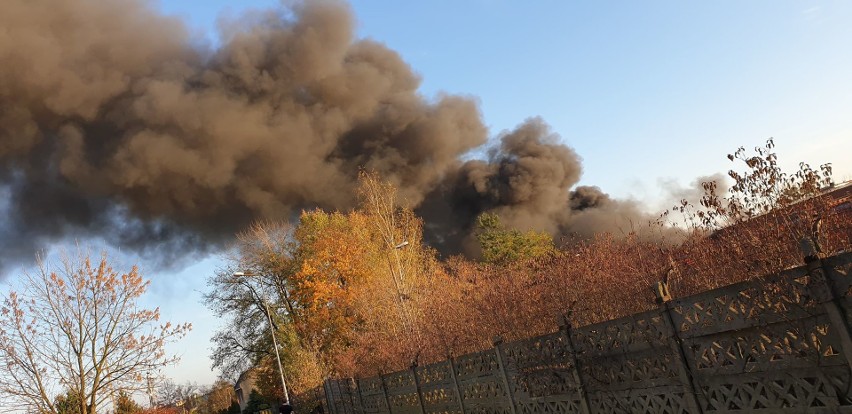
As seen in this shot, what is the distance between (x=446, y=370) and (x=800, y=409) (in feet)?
19.5

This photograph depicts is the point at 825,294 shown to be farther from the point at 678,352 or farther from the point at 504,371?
the point at 504,371

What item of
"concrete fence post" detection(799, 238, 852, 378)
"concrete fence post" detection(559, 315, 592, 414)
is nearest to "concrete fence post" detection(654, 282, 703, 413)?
"concrete fence post" detection(799, 238, 852, 378)

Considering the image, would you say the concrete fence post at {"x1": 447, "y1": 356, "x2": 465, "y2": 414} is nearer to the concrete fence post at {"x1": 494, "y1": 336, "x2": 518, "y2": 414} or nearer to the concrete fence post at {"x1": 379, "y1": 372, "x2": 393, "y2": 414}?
the concrete fence post at {"x1": 494, "y1": 336, "x2": 518, "y2": 414}

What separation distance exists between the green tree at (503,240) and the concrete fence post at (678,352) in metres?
33.2

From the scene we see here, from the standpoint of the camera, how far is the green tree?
3925 centimetres

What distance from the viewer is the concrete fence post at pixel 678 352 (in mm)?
4840

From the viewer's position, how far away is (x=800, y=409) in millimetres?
4016

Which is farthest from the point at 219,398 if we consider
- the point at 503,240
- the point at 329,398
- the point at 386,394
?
the point at 386,394

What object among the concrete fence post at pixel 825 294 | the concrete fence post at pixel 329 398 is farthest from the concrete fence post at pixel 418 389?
the concrete fence post at pixel 825 294

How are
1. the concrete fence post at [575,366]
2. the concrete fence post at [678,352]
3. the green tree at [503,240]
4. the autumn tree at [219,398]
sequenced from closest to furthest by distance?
1. the concrete fence post at [678,352]
2. the concrete fence post at [575,366]
3. the green tree at [503,240]
4. the autumn tree at [219,398]

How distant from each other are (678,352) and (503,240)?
35943 mm

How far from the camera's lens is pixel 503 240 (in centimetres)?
4066

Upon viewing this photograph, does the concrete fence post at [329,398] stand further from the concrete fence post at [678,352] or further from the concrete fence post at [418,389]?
the concrete fence post at [678,352]

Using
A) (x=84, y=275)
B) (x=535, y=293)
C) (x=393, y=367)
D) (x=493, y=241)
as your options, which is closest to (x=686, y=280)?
(x=535, y=293)
